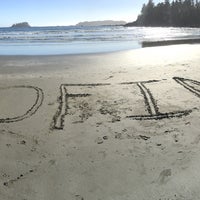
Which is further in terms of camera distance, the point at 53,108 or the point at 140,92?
the point at 140,92

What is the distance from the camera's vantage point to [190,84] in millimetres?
9094

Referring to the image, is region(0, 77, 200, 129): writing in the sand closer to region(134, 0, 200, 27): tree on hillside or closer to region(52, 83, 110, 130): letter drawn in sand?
region(52, 83, 110, 130): letter drawn in sand

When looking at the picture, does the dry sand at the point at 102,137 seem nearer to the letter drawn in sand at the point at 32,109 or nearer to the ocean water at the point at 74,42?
the letter drawn in sand at the point at 32,109

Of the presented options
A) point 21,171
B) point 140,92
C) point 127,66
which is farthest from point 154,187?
point 127,66

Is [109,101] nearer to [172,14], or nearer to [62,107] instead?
[62,107]

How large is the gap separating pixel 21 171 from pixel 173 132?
2.41 metres

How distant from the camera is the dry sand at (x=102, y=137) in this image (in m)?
4.74

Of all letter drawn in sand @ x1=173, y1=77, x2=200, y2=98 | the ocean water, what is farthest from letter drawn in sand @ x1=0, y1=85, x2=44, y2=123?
the ocean water

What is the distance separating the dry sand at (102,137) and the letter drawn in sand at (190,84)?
20 millimetres

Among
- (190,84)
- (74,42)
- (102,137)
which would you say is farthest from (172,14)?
(102,137)

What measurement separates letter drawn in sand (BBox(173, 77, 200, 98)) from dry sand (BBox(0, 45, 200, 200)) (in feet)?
0.07

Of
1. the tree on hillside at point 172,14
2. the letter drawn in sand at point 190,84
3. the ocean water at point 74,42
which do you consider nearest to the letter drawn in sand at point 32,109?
the letter drawn in sand at point 190,84

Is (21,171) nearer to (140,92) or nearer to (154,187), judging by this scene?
(154,187)

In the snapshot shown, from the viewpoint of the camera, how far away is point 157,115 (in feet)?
23.4
